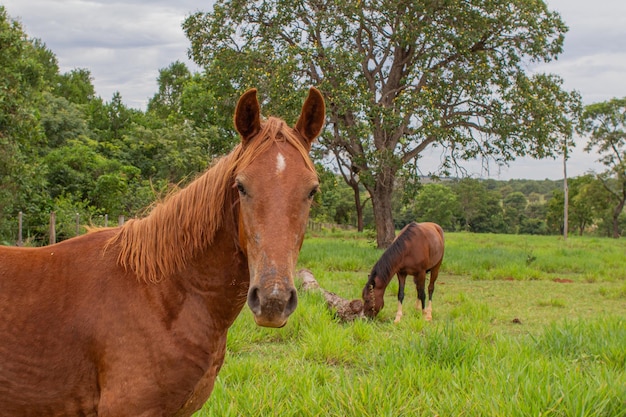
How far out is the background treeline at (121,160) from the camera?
12.2 m

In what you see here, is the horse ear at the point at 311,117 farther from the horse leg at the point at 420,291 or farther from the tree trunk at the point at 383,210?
the tree trunk at the point at 383,210

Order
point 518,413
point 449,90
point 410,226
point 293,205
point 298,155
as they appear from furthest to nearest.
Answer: point 449,90 → point 410,226 → point 518,413 → point 298,155 → point 293,205

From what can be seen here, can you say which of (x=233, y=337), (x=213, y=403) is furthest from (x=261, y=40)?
(x=213, y=403)

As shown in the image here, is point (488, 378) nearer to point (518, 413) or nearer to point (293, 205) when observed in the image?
point (518, 413)

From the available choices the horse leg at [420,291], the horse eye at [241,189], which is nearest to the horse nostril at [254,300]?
the horse eye at [241,189]

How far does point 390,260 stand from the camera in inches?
302

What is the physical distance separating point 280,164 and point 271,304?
57cm

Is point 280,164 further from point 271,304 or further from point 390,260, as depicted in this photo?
point 390,260

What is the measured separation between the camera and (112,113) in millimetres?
35344

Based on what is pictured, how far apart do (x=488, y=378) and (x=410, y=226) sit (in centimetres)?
506

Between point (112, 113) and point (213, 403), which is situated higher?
point (112, 113)

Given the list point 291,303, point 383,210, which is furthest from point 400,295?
point 383,210

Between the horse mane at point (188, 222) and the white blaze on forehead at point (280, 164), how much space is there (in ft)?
0.33

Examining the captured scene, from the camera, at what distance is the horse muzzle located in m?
1.61
